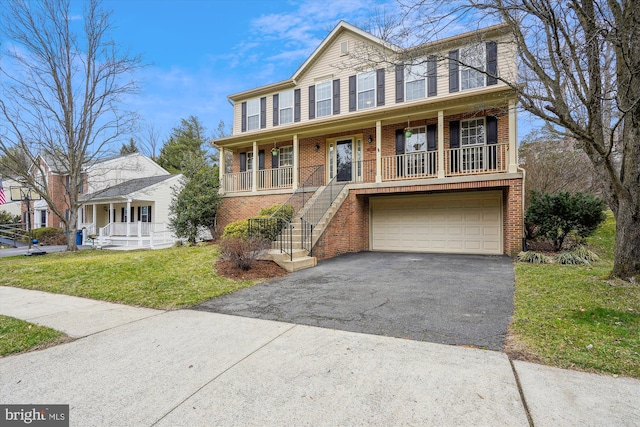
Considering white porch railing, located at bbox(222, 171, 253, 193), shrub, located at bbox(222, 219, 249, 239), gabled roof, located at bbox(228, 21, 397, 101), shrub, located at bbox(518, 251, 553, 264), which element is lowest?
shrub, located at bbox(518, 251, 553, 264)

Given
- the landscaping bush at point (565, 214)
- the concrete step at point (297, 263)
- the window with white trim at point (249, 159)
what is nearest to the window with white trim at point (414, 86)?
the landscaping bush at point (565, 214)

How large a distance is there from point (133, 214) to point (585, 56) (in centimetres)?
2477

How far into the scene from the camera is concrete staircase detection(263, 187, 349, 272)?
821 centimetres

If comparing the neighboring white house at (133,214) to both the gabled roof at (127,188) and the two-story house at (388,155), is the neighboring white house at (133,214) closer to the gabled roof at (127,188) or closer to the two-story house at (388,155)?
the gabled roof at (127,188)

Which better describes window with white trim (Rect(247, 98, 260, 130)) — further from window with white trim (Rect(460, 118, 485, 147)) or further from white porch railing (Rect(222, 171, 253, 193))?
window with white trim (Rect(460, 118, 485, 147))

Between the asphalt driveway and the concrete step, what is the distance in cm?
27

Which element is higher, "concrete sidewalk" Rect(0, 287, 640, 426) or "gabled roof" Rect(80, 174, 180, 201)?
"gabled roof" Rect(80, 174, 180, 201)

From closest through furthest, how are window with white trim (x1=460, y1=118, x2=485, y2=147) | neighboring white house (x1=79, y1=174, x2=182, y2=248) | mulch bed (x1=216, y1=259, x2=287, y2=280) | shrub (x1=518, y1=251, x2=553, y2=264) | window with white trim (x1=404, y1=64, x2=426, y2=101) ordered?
mulch bed (x1=216, y1=259, x2=287, y2=280)
shrub (x1=518, y1=251, x2=553, y2=264)
window with white trim (x1=460, y1=118, x2=485, y2=147)
window with white trim (x1=404, y1=64, x2=426, y2=101)
neighboring white house (x1=79, y1=174, x2=182, y2=248)

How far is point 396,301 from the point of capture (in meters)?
5.20

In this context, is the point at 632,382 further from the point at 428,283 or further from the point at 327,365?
the point at 428,283

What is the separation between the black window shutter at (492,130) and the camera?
35.3 ft

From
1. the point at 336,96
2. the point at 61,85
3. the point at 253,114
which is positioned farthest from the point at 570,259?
the point at 61,85

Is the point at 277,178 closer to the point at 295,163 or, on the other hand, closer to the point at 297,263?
the point at 295,163

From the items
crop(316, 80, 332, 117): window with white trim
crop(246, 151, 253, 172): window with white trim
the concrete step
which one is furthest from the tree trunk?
crop(246, 151, 253, 172): window with white trim
